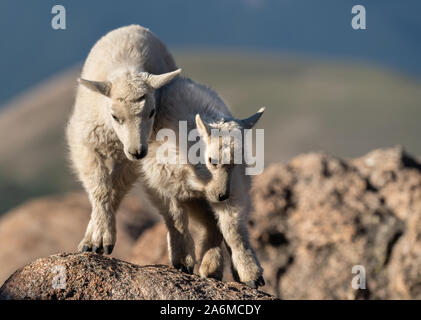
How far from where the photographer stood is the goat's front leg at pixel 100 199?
8.93 metres

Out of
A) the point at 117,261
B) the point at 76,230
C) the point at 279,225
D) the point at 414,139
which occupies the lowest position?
the point at 414,139

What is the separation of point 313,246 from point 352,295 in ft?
3.37

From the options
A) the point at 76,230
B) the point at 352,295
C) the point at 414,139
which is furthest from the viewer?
the point at 414,139

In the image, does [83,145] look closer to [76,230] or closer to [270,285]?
[270,285]

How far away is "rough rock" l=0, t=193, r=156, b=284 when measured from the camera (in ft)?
50.1

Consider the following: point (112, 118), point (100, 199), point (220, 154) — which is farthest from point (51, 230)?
point (220, 154)

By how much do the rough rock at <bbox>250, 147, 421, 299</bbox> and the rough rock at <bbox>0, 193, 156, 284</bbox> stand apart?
12.7 ft

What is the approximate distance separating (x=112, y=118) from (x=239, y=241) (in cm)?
228

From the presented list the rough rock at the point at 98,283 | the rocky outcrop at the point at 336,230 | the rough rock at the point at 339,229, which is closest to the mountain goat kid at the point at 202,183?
the rough rock at the point at 98,283

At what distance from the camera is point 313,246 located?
38.2ft

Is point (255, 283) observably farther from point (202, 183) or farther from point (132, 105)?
point (132, 105)

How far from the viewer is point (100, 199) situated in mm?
9102

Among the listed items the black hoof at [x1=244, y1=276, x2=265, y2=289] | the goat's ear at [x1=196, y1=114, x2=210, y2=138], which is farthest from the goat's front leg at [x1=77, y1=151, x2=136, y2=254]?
the black hoof at [x1=244, y1=276, x2=265, y2=289]

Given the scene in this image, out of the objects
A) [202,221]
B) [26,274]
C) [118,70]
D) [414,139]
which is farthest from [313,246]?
[414,139]
